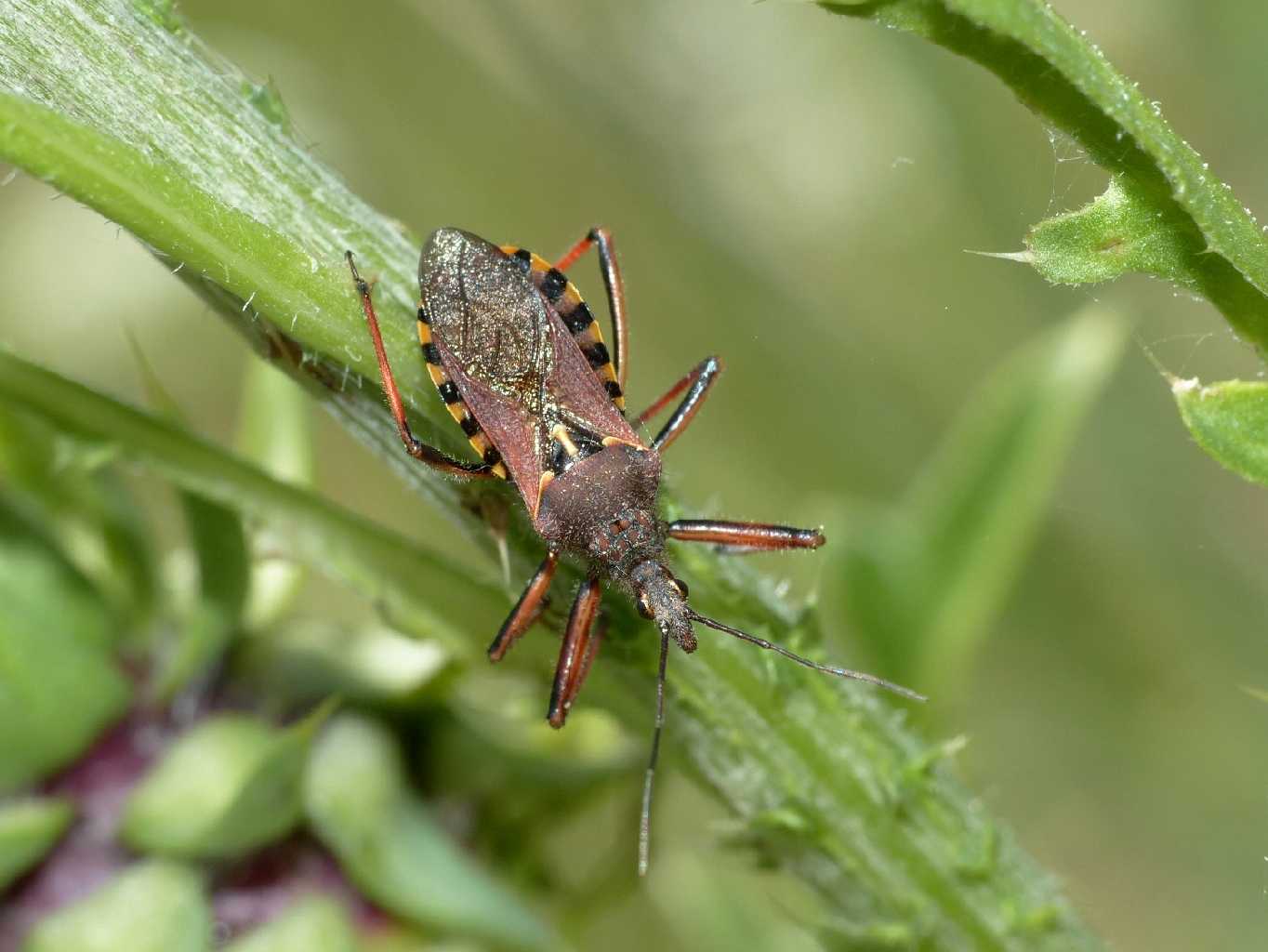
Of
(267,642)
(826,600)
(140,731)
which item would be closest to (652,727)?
(267,642)

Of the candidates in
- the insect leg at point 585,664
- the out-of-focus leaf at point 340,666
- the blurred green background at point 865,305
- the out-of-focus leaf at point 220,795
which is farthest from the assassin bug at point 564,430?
the blurred green background at point 865,305

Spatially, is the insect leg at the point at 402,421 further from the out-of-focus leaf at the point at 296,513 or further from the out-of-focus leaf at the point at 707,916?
the out-of-focus leaf at the point at 707,916

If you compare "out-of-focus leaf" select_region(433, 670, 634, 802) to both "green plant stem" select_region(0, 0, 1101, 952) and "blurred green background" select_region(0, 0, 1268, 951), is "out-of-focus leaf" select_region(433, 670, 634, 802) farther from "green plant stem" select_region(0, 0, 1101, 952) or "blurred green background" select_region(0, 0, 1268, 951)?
"blurred green background" select_region(0, 0, 1268, 951)

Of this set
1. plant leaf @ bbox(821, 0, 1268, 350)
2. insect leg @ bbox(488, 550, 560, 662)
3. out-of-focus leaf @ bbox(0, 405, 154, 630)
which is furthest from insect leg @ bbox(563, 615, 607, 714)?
plant leaf @ bbox(821, 0, 1268, 350)

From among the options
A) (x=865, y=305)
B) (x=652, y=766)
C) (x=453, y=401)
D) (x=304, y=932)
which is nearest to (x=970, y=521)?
(x=652, y=766)

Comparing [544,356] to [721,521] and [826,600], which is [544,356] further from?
[826,600]
